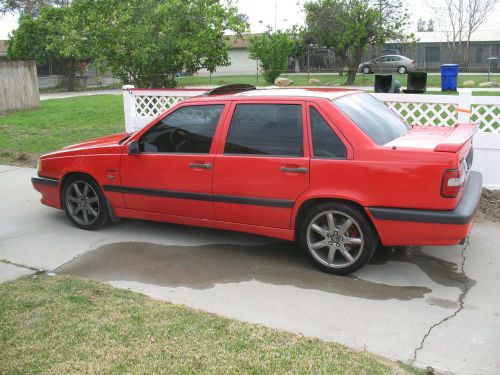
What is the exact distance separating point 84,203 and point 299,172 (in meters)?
2.77

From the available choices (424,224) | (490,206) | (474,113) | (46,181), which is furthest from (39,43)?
(424,224)

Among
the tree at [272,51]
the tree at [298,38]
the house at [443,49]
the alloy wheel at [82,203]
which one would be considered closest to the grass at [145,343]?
the alloy wheel at [82,203]

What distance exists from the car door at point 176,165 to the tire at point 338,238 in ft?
3.48

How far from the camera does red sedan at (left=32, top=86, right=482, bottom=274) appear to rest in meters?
4.43

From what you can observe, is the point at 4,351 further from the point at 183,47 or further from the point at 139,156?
the point at 183,47

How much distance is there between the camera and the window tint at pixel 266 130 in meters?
4.95

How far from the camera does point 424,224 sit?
4406mm

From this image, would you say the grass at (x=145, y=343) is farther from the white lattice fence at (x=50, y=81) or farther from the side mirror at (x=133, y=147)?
the white lattice fence at (x=50, y=81)

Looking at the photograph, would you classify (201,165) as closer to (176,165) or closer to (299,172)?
(176,165)

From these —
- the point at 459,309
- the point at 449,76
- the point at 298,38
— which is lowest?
the point at 459,309

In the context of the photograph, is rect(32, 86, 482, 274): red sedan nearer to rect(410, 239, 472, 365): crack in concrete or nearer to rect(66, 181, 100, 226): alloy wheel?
rect(66, 181, 100, 226): alloy wheel

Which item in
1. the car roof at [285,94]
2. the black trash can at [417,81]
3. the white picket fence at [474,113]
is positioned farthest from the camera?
the black trash can at [417,81]

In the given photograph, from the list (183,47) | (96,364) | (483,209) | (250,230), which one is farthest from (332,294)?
(183,47)

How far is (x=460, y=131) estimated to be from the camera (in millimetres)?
5344
